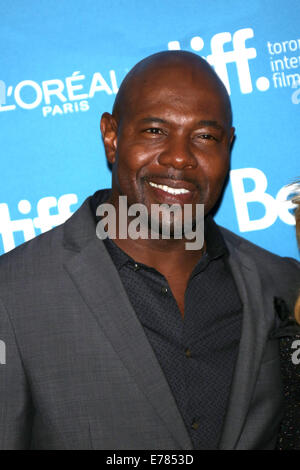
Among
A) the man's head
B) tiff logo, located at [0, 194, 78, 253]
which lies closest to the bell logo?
the man's head

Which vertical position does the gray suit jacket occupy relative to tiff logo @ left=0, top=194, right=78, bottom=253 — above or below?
below

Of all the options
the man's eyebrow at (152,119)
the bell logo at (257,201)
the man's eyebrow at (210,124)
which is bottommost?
the bell logo at (257,201)

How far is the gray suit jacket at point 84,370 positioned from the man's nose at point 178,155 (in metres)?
0.36

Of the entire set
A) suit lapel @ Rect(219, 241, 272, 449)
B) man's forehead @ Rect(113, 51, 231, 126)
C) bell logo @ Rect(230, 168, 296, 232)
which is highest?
man's forehead @ Rect(113, 51, 231, 126)

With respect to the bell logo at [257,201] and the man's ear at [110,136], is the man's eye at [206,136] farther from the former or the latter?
the bell logo at [257,201]

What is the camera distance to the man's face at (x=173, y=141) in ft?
5.97

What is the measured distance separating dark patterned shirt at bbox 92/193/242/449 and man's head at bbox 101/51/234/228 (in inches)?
9.7

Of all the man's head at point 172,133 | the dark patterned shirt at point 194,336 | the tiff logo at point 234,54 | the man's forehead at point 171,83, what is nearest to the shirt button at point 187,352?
the dark patterned shirt at point 194,336

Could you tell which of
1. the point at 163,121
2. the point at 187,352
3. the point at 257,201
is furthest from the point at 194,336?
the point at 257,201

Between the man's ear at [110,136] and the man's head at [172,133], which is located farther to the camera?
the man's ear at [110,136]

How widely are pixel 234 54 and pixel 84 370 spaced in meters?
1.44

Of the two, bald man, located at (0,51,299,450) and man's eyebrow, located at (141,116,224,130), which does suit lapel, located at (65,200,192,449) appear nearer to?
bald man, located at (0,51,299,450)

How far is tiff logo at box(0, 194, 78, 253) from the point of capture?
2314 millimetres

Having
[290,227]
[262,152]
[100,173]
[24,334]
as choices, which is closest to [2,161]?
[100,173]
